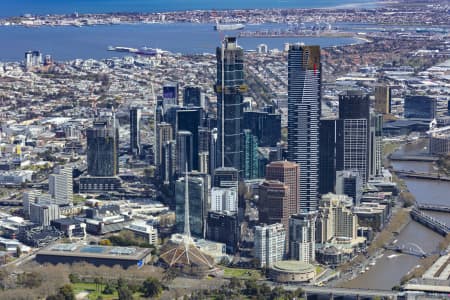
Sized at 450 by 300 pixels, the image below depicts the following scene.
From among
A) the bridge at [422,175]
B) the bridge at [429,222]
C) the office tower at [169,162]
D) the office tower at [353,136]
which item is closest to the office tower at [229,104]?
the office tower at [169,162]

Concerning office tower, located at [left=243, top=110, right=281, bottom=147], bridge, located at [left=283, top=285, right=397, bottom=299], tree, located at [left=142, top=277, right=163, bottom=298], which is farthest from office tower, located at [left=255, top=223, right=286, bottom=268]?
office tower, located at [left=243, top=110, right=281, bottom=147]

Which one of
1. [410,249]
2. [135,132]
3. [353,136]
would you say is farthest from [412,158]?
[410,249]

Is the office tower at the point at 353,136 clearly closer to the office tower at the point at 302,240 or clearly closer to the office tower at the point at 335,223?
the office tower at the point at 335,223

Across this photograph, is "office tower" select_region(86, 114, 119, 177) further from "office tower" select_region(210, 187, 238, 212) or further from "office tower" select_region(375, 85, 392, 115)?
"office tower" select_region(375, 85, 392, 115)

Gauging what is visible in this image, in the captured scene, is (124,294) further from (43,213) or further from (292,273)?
(43,213)

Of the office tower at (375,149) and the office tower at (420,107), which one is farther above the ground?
the office tower at (420,107)

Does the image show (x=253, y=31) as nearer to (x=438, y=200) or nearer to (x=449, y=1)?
(x=449, y=1)
